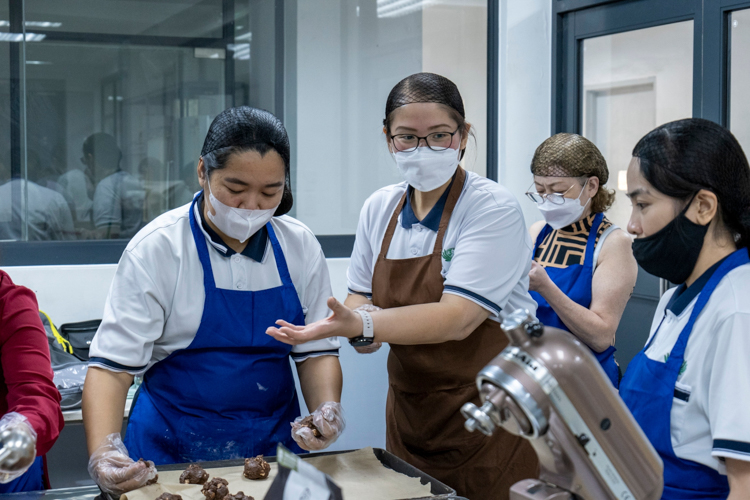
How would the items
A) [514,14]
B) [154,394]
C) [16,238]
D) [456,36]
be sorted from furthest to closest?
[456,36] → [514,14] → [16,238] → [154,394]

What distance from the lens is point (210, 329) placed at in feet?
5.12

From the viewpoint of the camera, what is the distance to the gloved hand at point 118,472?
1.33 metres

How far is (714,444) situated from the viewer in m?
1.04

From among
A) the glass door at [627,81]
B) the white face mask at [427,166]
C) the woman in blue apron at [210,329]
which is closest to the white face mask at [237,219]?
the woman in blue apron at [210,329]

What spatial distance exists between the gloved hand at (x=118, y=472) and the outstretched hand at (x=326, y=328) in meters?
0.35

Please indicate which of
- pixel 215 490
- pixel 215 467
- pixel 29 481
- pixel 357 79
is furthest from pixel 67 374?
pixel 357 79

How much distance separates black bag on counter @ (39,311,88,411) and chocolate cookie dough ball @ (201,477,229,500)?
114 centimetres

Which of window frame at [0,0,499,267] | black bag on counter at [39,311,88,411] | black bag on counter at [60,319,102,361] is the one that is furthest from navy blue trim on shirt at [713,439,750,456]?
window frame at [0,0,499,267]

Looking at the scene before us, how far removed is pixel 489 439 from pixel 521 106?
2.85 meters

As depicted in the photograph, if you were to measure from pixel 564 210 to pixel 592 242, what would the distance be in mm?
148

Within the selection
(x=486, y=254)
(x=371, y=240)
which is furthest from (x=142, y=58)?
(x=486, y=254)

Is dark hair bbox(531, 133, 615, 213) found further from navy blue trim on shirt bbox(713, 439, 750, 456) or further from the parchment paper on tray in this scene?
navy blue trim on shirt bbox(713, 439, 750, 456)

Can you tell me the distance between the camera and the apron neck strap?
1.74 m

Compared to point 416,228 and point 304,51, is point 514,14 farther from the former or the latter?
point 416,228
